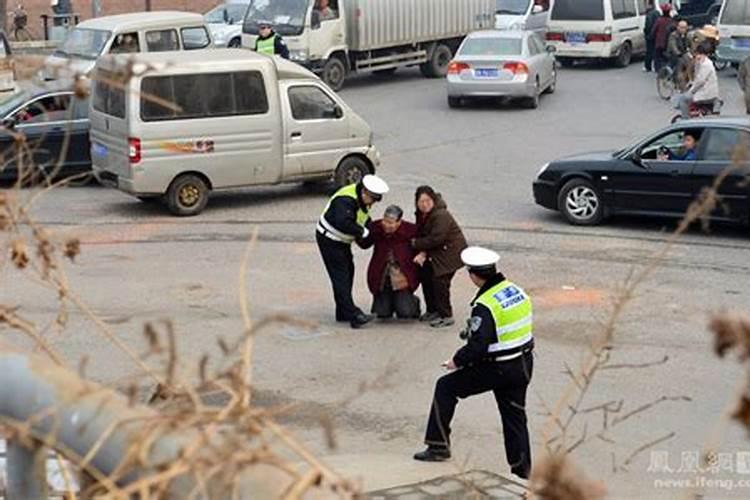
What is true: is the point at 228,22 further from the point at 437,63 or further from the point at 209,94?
the point at 209,94

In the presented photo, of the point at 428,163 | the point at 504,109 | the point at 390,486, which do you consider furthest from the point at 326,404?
the point at 504,109

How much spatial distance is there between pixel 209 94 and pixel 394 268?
18.9 ft

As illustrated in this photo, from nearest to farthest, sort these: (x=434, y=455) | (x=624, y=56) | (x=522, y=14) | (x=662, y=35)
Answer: (x=434, y=455) → (x=662, y=35) → (x=624, y=56) → (x=522, y=14)

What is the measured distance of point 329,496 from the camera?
2361 millimetres

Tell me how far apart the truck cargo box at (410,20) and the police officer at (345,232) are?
16320mm

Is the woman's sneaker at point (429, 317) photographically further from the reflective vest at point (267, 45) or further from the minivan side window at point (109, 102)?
the reflective vest at point (267, 45)

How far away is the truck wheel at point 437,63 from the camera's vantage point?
105 ft

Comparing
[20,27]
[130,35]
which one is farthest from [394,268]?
[20,27]

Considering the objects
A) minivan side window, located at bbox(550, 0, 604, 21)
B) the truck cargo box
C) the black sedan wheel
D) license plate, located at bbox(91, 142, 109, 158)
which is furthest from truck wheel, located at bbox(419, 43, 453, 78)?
the black sedan wheel

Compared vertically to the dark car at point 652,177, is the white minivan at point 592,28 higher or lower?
lower

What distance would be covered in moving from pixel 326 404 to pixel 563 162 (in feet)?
26.3

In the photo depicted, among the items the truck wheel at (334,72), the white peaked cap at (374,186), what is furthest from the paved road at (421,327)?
the truck wheel at (334,72)

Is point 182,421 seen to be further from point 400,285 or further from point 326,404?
point 400,285

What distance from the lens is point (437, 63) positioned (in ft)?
105
